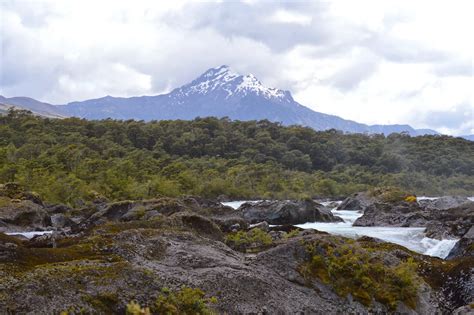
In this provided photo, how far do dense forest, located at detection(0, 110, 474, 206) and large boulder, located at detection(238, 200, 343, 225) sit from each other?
23662 millimetres

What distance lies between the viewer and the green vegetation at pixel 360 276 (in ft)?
43.7

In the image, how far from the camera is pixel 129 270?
36.3 ft

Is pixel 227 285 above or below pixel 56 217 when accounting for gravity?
above

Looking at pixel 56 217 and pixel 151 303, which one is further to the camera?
pixel 56 217

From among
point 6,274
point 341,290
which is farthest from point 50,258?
point 341,290

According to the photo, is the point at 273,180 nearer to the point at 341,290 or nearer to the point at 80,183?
the point at 80,183

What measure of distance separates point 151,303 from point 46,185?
56021 millimetres

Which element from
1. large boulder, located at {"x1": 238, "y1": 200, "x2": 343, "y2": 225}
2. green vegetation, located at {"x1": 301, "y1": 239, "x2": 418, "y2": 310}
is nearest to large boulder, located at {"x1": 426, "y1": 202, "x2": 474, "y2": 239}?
large boulder, located at {"x1": 238, "y1": 200, "x2": 343, "y2": 225}

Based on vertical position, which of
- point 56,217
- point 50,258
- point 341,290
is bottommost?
point 56,217

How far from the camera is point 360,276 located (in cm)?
1345

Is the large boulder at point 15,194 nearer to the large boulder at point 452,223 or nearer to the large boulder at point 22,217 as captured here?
the large boulder at point 22,217

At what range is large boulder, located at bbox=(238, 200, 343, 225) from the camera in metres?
44.0

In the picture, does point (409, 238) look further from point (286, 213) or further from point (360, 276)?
point (360, 276)

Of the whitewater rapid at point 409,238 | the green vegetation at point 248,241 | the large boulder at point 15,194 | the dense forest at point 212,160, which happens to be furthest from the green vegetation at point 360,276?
the dense forest at point 212,160
